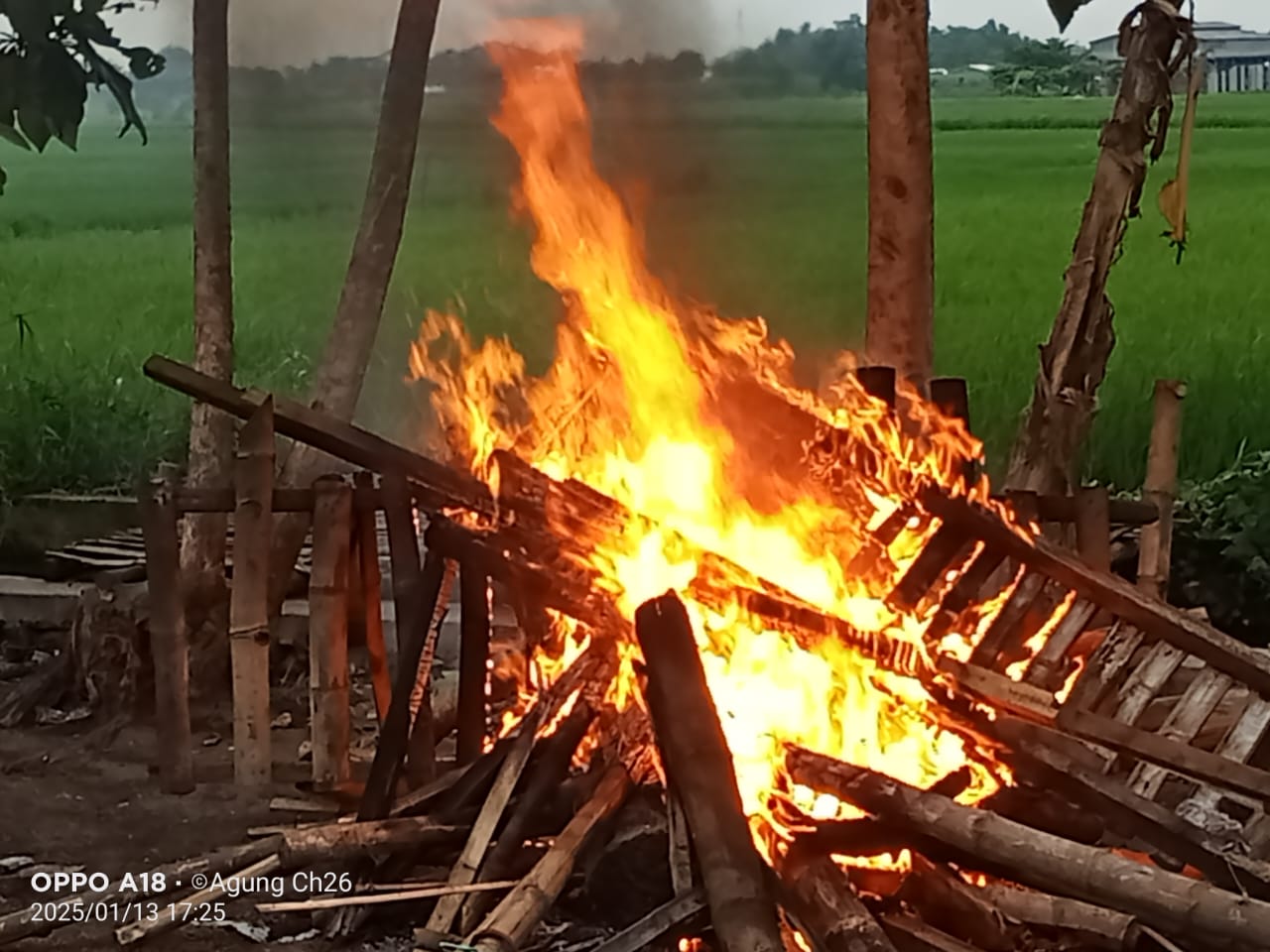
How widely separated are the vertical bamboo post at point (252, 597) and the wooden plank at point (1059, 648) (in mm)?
1510

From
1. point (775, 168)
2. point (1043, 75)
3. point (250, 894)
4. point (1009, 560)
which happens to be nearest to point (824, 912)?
point (1009, 560)

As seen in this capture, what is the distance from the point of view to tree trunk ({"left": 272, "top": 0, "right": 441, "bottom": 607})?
4.64 m

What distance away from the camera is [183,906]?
2.53 metres

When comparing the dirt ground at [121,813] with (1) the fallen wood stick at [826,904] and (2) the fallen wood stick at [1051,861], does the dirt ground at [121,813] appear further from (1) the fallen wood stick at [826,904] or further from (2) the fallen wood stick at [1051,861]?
(2) the fallen wood stick at [1051,861]

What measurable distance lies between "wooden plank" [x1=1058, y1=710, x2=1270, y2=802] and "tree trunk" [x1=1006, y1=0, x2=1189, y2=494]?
1.09m

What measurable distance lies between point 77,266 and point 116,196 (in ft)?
0.92

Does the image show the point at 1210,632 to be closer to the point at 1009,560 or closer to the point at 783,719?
the point at 1009,560

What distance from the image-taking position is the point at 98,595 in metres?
3.91

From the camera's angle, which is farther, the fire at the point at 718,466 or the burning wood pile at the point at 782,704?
the fire at the point at 718,466

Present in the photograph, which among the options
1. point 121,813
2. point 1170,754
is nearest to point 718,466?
point 1170,754

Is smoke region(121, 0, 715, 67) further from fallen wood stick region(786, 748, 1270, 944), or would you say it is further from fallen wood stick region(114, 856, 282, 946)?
fallen wood stick region(786, 748, 1270, 944)

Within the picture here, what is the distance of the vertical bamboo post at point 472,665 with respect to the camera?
300 cm

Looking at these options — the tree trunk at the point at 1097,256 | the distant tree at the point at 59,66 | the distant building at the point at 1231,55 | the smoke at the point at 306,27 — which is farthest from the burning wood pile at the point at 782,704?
the distant tree at the point at 59,66

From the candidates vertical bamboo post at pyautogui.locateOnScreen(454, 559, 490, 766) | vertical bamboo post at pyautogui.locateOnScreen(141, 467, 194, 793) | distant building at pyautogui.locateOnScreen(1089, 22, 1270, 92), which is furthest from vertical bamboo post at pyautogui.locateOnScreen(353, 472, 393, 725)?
distant building at pyautogui.locateOnScreen(1089, 22, 1270, 92)
